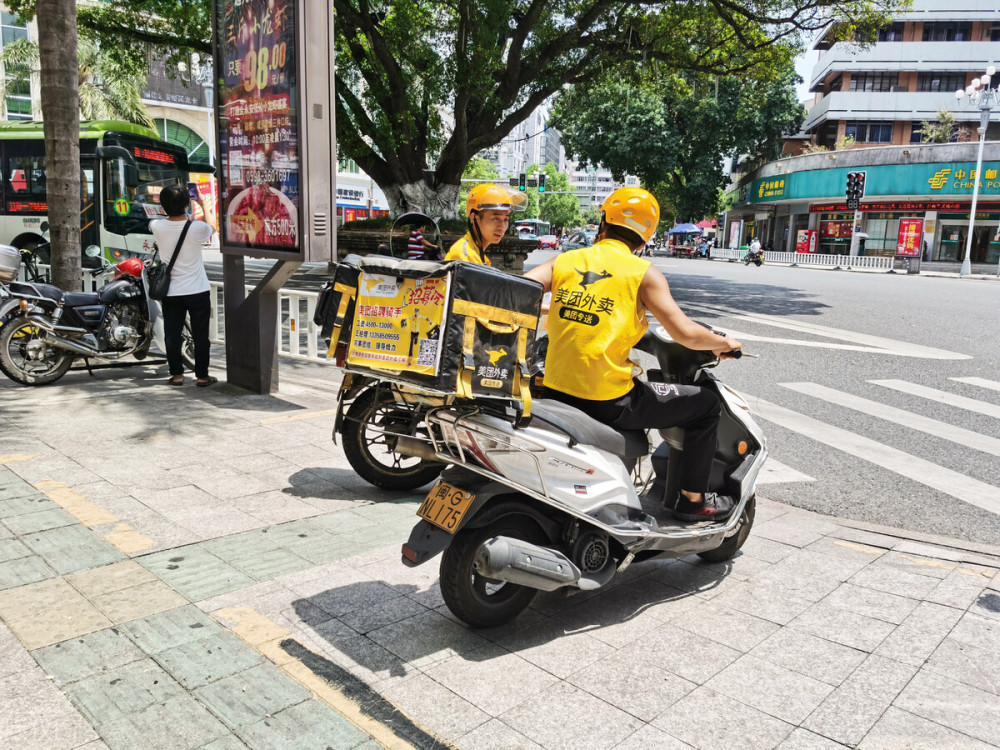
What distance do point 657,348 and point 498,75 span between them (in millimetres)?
15625

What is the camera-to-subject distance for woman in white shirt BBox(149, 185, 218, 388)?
723cm

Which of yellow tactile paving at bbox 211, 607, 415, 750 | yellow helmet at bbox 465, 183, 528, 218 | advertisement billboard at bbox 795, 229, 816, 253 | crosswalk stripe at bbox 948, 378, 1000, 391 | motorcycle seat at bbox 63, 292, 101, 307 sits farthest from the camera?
advertisement billboard at bbox 795, 229, 816, 253

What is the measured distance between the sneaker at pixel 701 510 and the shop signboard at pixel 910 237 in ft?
131

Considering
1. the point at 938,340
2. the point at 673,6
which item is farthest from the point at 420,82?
the point at 938,340

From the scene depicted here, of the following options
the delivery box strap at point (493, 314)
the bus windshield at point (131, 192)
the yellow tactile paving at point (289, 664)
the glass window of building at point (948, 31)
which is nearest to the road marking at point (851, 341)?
the delivery box strap at point (493, 314)

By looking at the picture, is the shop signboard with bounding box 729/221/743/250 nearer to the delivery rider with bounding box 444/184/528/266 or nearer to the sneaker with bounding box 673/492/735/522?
the delivery rider with bounding box 444/184/528/266

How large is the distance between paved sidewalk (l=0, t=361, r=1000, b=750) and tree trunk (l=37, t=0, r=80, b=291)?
445 cm

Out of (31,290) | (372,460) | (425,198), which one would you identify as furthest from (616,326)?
(425,198)

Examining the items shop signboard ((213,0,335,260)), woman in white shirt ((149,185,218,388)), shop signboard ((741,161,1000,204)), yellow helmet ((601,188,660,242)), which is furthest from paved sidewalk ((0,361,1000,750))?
shop signboard ((741,161,1000,204))

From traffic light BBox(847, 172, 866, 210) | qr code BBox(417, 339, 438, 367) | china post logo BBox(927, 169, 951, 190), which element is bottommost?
qr code BBox(417, 339, 438, 367)

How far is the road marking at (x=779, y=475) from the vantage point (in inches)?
222

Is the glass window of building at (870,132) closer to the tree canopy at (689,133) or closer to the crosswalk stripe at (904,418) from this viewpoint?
the tree canopy at (689,133)

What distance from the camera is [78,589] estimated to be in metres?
3.46

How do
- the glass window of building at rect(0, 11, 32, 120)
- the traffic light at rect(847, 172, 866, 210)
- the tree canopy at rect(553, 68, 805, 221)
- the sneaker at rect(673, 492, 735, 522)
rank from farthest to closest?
the tree canopy at rect(553, 68, 805, 221), the traffic light at rect(847, 172, 866, 210), the glass window of building at rect(0, 11, 32, 120), the sneaker at rect(673, 492, 735, 522)
